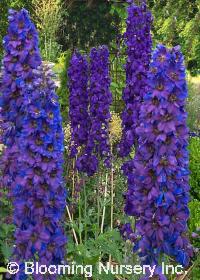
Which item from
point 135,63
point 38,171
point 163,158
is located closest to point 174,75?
point 163,158

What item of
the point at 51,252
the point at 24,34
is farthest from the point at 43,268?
the point at 24,34

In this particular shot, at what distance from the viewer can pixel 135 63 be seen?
14.3 feet

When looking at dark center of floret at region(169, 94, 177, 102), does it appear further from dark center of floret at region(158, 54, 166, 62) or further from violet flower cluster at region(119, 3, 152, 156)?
violet flower cluster at region(119, 3, 152, 156)

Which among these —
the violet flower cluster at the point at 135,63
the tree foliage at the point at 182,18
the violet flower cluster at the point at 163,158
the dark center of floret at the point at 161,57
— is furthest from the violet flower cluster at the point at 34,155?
the tree foliage at the point at 182,18

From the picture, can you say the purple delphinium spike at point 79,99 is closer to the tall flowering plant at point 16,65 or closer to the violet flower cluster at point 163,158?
the tall flowering plant at point 16,65

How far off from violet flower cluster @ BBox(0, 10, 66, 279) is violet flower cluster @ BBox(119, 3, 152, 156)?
0.99 meters

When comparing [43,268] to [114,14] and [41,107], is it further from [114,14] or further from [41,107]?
[114,14]

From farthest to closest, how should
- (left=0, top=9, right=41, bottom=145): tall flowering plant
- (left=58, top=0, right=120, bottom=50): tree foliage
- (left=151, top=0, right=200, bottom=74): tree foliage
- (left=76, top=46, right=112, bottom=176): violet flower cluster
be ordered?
(left=151, top=0, right=200, bottom=74): tree foliage < (left=58, top=0, right=120, bottom=50): tree foliage < (left=76, top=46, right=112, bottom=176): violet flower cluster < (left=0, top=9, right=41, bottom=145): tall flowering plant

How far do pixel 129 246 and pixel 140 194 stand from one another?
1.44ft

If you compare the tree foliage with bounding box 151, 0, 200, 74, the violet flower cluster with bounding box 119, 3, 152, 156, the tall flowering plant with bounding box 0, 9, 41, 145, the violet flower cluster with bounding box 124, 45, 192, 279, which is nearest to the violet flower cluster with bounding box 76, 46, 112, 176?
the violet flower cluster with bounding box 119, 3, 152, 156

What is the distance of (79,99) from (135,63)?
2.93 ft

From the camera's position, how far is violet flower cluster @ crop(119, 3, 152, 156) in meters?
4.33

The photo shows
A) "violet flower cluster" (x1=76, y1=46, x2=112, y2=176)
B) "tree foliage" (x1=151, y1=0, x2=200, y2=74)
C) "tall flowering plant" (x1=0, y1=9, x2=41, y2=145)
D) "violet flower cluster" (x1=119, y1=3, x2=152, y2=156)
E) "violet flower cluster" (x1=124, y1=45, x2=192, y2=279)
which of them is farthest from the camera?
"tree foliage" (x1=151, y1=0, x2=200, y2=74)

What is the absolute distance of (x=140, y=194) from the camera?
3148 mm
